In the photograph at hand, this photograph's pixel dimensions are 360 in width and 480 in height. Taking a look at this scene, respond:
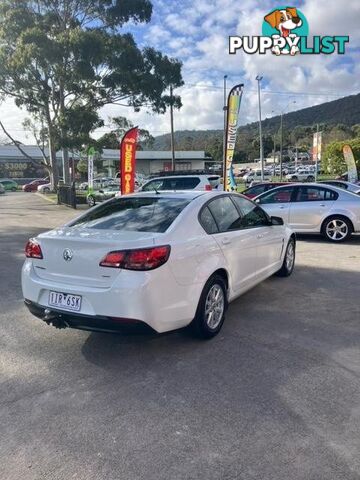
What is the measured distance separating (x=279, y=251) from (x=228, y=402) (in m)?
3.52

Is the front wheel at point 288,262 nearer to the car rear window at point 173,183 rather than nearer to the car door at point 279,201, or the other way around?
the car door at point 279,201

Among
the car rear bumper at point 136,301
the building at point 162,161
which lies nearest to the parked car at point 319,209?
the car rear bumper at point 136,301

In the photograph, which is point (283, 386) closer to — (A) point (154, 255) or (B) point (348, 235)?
(A) point (154, 255)

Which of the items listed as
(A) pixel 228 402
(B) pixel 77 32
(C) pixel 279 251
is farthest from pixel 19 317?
(B) pixel 77 32

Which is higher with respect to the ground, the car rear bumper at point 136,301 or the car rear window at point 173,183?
the car rear window at point 173,183

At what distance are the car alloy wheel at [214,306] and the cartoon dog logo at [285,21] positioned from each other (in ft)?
65.3

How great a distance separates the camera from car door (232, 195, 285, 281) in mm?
5562

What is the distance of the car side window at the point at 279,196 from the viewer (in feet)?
35.8

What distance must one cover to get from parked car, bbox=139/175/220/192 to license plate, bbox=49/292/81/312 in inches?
432

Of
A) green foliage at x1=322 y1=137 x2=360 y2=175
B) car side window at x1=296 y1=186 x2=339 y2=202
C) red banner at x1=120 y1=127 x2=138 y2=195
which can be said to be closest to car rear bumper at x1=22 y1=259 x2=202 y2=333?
car side window at x1=296 y1=186 x2=339 y2=202

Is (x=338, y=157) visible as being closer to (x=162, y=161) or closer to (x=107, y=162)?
(x=107, y=162)

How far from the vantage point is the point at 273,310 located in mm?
5461

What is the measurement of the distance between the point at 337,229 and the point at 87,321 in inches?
317

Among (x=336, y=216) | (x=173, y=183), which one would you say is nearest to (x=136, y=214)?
(x=336, y=216)
